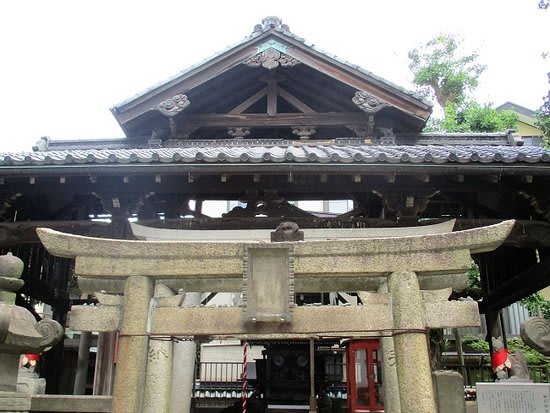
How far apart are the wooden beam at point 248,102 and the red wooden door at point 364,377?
577 cm

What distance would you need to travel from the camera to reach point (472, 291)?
1471 centimetres

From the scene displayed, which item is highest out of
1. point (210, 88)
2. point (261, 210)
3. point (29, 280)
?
point (210, 88)

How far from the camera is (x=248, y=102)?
1016 cm

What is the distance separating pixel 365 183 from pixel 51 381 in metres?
8.61

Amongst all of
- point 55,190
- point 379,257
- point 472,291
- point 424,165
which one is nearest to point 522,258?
point 424,165

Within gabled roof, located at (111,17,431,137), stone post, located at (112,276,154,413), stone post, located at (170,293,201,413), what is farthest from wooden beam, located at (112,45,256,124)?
stone post, located at (112,276,154,413)

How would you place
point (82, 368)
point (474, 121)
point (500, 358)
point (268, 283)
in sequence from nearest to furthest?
point (268, 283) < point (500, 358) < point (82, 368) < point (474, 121)

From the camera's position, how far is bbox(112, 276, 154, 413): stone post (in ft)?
13.3

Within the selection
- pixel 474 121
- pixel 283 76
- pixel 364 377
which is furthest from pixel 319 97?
pixel 474 121

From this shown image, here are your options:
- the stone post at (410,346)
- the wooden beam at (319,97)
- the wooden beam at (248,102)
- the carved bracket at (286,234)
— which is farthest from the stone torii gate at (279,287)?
the wooden beam at (319,97)

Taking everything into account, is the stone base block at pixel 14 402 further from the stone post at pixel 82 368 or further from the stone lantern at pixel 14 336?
the stone post at pixel 82 368

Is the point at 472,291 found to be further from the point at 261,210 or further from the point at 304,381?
the point at 261,210

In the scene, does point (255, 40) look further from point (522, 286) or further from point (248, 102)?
point (522, 286)

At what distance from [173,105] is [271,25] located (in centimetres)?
254
